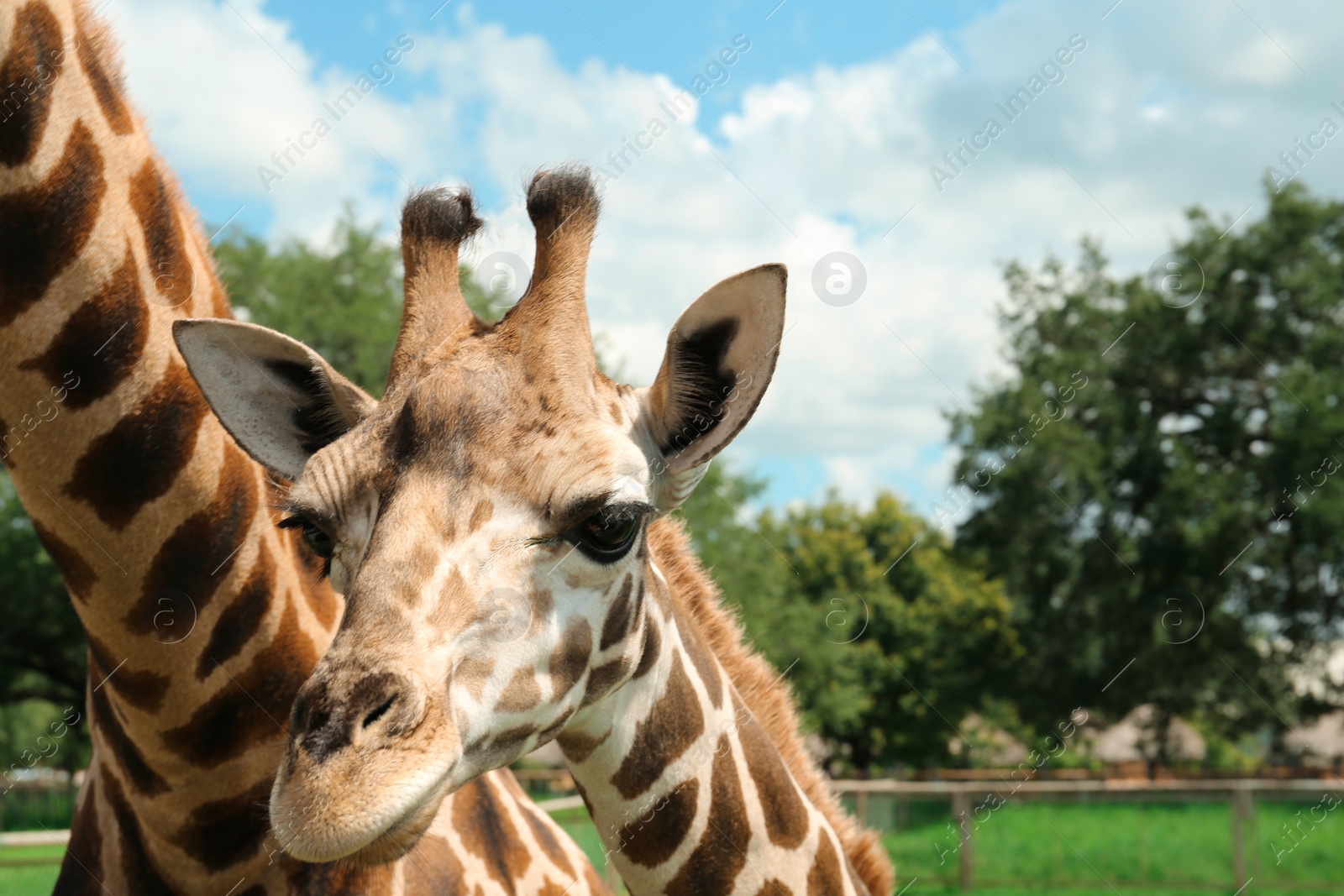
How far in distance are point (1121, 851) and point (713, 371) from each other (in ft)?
60.7

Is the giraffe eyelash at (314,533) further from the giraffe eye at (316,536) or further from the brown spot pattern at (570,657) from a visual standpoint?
the brown spot pattern at (570,657)

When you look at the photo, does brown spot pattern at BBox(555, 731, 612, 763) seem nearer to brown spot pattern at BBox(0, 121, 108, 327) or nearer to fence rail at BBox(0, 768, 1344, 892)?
brown spot pattern at BBox(0, 121, 108, 327)

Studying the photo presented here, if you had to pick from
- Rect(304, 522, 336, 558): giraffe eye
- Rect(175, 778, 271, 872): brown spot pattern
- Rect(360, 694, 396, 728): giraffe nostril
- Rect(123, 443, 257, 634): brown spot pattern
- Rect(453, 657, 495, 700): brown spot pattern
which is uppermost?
Rect(123, 443, 257, 634): brown spot pattern

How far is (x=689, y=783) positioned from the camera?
10.5ft

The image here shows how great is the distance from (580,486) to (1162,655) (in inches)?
1255

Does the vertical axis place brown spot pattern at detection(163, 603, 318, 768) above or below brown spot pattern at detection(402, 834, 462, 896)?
above

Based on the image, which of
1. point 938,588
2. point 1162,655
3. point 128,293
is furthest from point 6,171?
point 938,588

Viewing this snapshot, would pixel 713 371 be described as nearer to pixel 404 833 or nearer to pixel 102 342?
pixel 404 833

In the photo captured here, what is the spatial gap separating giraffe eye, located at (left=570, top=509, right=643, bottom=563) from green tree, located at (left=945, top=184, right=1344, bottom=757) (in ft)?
87.7

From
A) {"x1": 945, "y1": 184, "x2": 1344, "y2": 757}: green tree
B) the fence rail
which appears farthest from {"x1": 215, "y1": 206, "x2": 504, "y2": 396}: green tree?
{"x1": 945, "y1": 184, "x2": 1344, "y2": 757}: green tree

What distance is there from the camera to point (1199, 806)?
18.5 meters

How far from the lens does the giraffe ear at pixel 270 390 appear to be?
2.99 m

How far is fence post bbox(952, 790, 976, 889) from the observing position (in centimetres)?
1833

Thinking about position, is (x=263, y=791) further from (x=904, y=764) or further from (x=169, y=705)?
(x=904, y=764)
